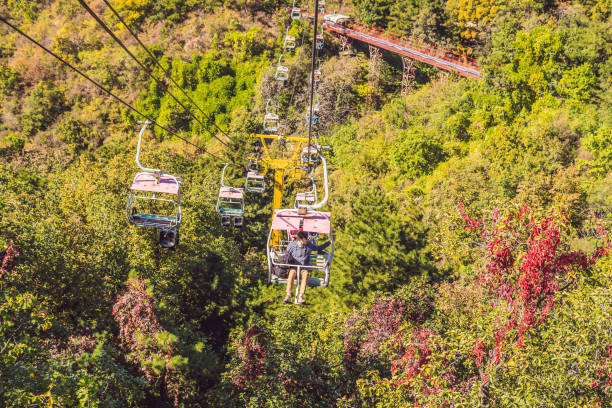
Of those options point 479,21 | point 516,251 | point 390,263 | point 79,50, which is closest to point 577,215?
point 390,263

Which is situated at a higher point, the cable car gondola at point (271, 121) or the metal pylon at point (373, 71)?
the metal pylon at point (373, 71)

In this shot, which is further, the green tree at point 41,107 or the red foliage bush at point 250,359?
the green tree at point 41,107

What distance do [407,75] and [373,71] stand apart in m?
3.14

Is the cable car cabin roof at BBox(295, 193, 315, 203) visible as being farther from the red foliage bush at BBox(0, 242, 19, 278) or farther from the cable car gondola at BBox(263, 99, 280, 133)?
the red foliage bush at BBox(0, 242, 19, 278)

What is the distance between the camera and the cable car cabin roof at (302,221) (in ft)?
35.1

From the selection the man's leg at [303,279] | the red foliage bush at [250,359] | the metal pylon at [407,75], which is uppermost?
the metal pylon at [407,75]

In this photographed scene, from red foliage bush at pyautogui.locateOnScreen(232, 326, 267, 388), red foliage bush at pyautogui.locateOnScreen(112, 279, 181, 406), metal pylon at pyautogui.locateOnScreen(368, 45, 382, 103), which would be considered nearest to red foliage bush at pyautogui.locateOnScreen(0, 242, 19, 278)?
red foliage bush at pyautogui.locateOnScreen(112, 279, 181, 406)

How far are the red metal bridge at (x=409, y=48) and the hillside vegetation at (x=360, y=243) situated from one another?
1266mm

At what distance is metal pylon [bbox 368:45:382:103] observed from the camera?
3751 centimetres

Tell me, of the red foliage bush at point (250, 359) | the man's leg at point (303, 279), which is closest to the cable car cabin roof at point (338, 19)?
the red foliage bush at point (250, 359)

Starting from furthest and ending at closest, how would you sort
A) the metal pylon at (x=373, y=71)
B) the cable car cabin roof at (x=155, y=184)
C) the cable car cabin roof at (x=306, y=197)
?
the metal pylon at (x=373, y=71)
the cable car cabin roof at (x=306, y=197)
the cable car cabin roof at (x=155, y=184)

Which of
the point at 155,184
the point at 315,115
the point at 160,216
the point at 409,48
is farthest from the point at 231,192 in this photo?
the point at 409,48

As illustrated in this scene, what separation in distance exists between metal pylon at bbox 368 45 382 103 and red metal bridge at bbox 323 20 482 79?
634 millimetres

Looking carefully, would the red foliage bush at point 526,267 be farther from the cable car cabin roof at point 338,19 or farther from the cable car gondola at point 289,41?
the cable car cabin roof at point 338,19
